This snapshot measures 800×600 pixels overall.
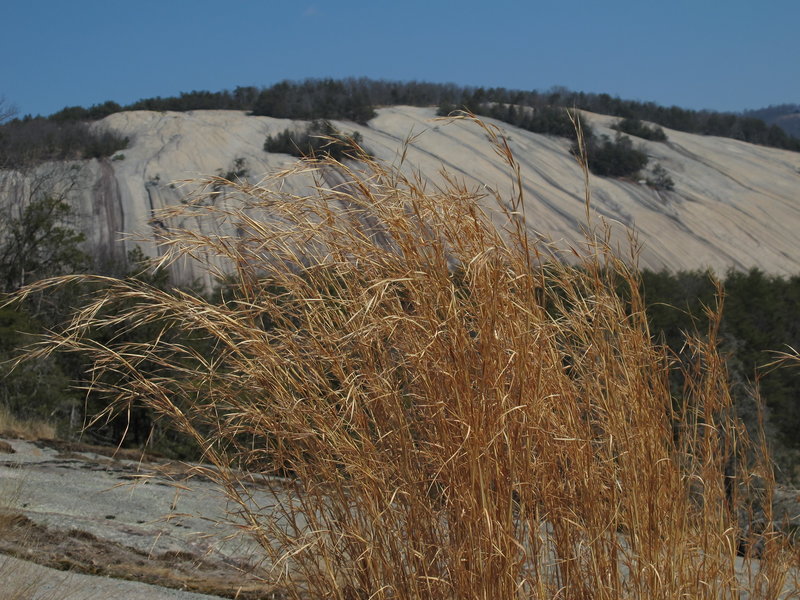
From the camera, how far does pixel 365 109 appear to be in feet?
106

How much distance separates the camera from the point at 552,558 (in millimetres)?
2141

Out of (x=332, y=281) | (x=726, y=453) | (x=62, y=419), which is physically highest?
(x=332, y=281)

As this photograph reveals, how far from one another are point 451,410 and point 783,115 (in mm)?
180317

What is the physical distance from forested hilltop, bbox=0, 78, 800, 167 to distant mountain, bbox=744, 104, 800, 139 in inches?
4132

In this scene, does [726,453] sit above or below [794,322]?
above

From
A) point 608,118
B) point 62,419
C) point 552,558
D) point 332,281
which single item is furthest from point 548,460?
point 608,118

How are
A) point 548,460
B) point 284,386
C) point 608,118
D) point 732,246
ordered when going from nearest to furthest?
1. point 548,460
2. point 284,386
3. point 732,246
4. point 608,118

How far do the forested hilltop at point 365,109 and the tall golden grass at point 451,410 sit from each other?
2465cm

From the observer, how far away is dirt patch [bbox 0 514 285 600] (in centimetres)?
329

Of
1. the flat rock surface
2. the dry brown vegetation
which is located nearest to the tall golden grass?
the flat rock surface

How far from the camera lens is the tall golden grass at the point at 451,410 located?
1830 mm

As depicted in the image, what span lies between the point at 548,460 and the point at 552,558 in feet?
1.21

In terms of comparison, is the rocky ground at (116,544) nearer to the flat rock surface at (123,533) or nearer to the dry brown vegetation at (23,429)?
the flat rock surface at (123,533)

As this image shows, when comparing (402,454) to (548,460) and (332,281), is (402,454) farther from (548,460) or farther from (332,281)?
(332,281)
